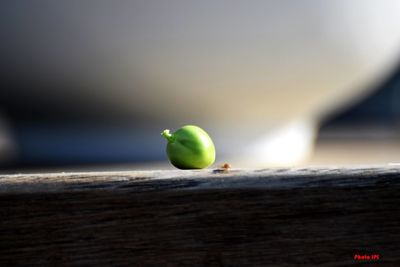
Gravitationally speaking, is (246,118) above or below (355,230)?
above

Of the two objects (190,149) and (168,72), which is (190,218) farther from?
(168,72)

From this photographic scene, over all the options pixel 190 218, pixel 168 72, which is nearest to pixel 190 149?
pixel 190 218

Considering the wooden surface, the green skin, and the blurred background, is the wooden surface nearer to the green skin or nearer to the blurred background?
the green skin

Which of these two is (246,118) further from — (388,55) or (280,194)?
(280,194)

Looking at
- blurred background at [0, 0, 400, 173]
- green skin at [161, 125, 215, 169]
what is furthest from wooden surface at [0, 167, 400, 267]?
blurred background at [0, 0, 400, 173]

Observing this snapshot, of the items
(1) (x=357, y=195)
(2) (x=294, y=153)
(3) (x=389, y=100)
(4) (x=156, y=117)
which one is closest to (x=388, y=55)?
(2) (x=294, y=153)

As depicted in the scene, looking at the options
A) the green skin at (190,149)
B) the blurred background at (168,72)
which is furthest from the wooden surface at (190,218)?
the blurred background at (168,72)

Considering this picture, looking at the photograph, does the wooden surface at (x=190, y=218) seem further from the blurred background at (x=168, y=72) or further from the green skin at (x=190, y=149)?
the blurred background at (x=168, y=72)
